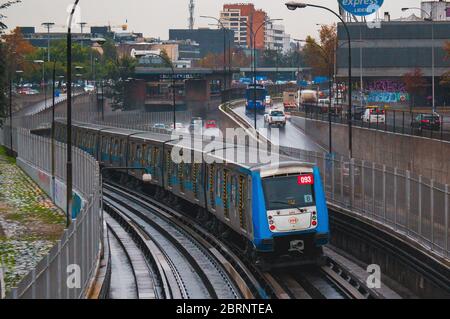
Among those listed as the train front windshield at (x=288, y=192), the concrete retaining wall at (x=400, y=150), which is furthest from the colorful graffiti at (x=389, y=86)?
the train front windshield at (x=288, y=192)

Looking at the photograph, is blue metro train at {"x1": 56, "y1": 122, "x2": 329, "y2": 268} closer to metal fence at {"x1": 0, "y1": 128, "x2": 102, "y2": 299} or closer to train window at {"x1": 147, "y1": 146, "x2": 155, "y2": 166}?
metal fence at {"x1": 0, "y1": 128, "x2": 102, "y2": 299}

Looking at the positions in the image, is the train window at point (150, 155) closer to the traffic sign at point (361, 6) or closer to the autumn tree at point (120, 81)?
the traffic sign at point (361, 6)

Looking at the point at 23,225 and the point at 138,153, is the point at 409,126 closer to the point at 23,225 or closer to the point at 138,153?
the point at 138,153

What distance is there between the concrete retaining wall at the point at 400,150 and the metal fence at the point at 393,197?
867 centimetres

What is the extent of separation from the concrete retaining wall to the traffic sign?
35410 millimetres

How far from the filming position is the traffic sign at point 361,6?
104 m

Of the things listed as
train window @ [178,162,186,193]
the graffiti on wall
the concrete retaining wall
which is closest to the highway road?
the concrete retaining wall

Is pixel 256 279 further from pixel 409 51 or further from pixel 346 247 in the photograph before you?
pixel 409 51

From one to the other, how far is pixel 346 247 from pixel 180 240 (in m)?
7.30

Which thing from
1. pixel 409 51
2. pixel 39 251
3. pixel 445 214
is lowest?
pixel 39 251

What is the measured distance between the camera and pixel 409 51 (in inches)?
4220

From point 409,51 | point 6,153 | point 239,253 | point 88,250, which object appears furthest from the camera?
point 409,51

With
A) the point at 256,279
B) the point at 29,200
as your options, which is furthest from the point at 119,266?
the point at 29,200

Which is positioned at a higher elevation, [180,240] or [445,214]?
[445,214]
